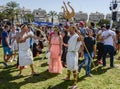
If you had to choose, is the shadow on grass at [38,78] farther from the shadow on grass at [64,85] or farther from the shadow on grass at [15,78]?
the shadow on grass at [64,85]

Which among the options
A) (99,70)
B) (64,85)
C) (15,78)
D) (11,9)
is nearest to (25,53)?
(15,78)

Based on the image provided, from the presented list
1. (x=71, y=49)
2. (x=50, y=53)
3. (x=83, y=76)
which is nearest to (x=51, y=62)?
(x=50, y=53)

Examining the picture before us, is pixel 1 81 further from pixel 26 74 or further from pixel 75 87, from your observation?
pixel 75 87

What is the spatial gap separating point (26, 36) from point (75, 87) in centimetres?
247

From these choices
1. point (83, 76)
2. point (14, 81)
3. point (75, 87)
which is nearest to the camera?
point (75, 87)

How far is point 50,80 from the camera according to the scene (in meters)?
10.5

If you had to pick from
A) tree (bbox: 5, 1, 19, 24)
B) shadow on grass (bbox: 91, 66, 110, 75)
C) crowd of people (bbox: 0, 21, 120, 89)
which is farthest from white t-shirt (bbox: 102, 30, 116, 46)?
tree (bbox: 5, 1, 19, 24)

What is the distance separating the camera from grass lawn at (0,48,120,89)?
9.81 meters

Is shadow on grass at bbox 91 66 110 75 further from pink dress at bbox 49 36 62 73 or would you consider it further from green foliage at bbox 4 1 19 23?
green foliage at bbox 4 1 19 23

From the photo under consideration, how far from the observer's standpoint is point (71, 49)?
9.57 m

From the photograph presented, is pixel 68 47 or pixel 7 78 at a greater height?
pixel 68 47

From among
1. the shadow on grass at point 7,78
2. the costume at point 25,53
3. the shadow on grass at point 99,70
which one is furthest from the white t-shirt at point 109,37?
the shadow on grass at point 7,78

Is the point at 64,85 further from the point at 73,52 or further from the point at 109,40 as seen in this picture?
the point at 109,40

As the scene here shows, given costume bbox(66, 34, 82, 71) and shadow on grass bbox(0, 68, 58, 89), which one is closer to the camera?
costume bbox(66, 34, 82, 71)
